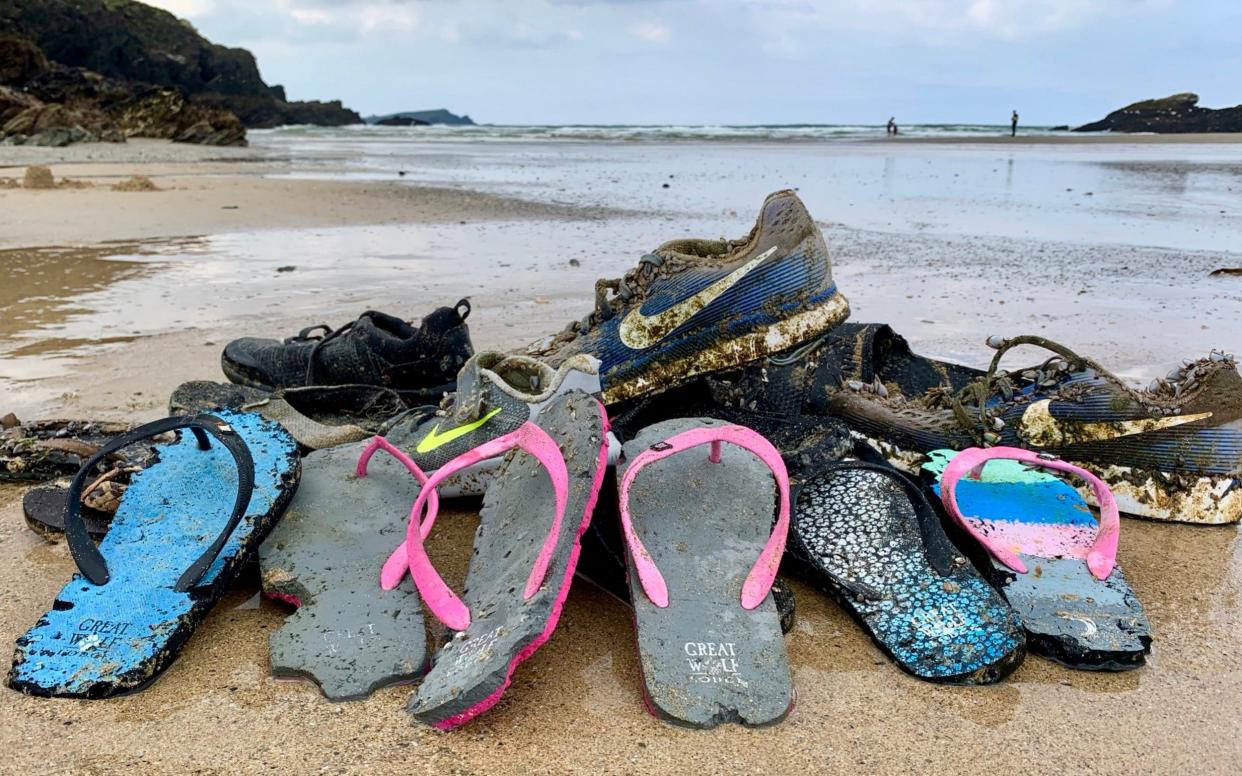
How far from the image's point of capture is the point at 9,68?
2939 cm

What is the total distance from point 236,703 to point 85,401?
7.60ft

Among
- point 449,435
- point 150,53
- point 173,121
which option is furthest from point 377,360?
point 150,53

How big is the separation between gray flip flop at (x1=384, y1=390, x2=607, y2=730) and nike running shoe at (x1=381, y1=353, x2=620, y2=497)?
0.94ft

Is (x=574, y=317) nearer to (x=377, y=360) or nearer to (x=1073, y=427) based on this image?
(x=377, y=360)

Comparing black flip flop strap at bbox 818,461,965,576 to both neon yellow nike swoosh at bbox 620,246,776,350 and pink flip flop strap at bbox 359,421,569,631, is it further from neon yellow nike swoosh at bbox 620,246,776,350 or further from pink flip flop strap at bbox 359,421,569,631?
pink flip flop strap at bbox 359,421,569,631

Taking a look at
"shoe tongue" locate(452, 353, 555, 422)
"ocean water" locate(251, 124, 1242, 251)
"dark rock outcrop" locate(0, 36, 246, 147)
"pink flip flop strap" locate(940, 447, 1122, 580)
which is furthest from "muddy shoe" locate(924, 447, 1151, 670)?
"dark rock outcrop" locate(0, 36, 246, 147)

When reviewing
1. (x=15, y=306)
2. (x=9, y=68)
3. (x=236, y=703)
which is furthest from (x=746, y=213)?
(x=9, y=68)

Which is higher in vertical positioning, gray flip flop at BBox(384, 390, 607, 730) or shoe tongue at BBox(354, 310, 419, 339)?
shoe tongue at BBox(354, 310, 419, 339)

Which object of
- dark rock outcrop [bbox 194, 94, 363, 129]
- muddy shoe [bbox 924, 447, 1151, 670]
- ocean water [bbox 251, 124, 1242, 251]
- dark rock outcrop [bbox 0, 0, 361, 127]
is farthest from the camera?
dark rock outcrop [bbox 194, 94, 363, 129]

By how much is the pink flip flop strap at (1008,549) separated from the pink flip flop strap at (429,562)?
94 centimetres

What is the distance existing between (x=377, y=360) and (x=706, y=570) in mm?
1824

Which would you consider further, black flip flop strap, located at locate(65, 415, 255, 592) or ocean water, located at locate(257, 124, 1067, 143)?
ocean water, located at locate(257, 124, 1067, 143)

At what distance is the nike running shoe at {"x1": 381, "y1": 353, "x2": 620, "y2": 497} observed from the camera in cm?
235

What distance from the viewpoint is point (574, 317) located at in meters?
4.75
